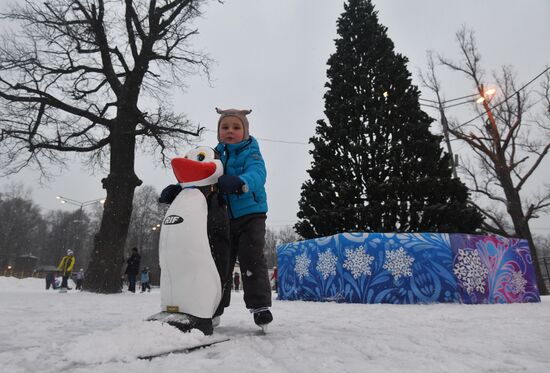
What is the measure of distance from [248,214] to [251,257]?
32 centimetres

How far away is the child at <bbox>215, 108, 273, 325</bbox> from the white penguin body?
13.0 inches

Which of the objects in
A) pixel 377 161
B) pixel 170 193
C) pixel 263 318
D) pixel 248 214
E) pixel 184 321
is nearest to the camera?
pixel 184 321

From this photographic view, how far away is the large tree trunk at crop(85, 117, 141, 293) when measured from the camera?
802 centimetres

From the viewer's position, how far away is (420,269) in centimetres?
566

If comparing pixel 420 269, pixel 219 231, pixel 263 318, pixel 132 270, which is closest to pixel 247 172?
pixel 219 231

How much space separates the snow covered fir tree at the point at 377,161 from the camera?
7422 mm

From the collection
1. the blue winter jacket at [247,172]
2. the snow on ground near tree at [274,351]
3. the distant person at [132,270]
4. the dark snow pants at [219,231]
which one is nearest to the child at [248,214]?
the blue winter jacket at [247,172]

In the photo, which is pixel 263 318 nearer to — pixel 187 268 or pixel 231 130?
pixel 187 268

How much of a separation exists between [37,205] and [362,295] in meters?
59.1

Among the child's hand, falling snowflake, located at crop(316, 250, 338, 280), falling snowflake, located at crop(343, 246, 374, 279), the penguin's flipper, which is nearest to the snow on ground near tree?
the penguin's flipper

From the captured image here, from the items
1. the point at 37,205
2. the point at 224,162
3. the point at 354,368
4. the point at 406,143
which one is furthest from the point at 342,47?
the point at 37,205

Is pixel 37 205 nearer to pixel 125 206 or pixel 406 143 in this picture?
pixel 125 206

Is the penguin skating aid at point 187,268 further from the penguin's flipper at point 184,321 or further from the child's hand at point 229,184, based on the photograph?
the child's hand at point 229,184

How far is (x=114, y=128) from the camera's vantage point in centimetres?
921
